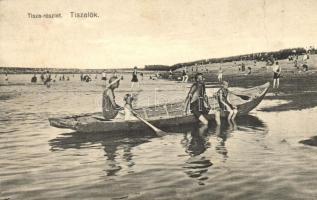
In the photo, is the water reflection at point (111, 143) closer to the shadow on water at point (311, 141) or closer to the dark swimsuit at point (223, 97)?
the dark swimsuit at point (223, 97)

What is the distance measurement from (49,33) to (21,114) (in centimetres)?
512

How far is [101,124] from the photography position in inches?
402

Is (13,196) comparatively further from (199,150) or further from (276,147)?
(276,147)

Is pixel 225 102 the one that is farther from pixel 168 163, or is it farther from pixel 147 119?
pixel 168 163

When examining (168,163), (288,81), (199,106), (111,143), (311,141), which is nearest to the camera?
(168,163)

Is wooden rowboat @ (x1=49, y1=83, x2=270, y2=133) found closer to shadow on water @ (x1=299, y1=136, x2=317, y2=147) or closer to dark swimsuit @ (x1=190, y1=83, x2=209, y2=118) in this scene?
dark swimsuit @ (x1=190, y1=83, x2=209, y2=118)

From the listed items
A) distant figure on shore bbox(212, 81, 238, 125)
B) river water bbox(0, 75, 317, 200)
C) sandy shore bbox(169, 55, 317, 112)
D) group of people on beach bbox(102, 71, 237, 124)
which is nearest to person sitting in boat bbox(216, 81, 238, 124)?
distant figure on shore bbox(212, 81, 238, 125)

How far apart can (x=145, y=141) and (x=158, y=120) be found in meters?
1.29

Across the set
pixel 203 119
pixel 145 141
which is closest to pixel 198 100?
pixel 203 119

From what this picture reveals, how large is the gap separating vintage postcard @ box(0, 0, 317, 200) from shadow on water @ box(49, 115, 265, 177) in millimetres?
24

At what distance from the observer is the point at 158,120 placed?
10820mm

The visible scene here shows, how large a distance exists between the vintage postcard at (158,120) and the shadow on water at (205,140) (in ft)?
0.08

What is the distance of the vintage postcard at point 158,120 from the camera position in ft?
21.0

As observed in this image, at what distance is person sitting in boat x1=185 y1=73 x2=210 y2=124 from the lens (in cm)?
1070
